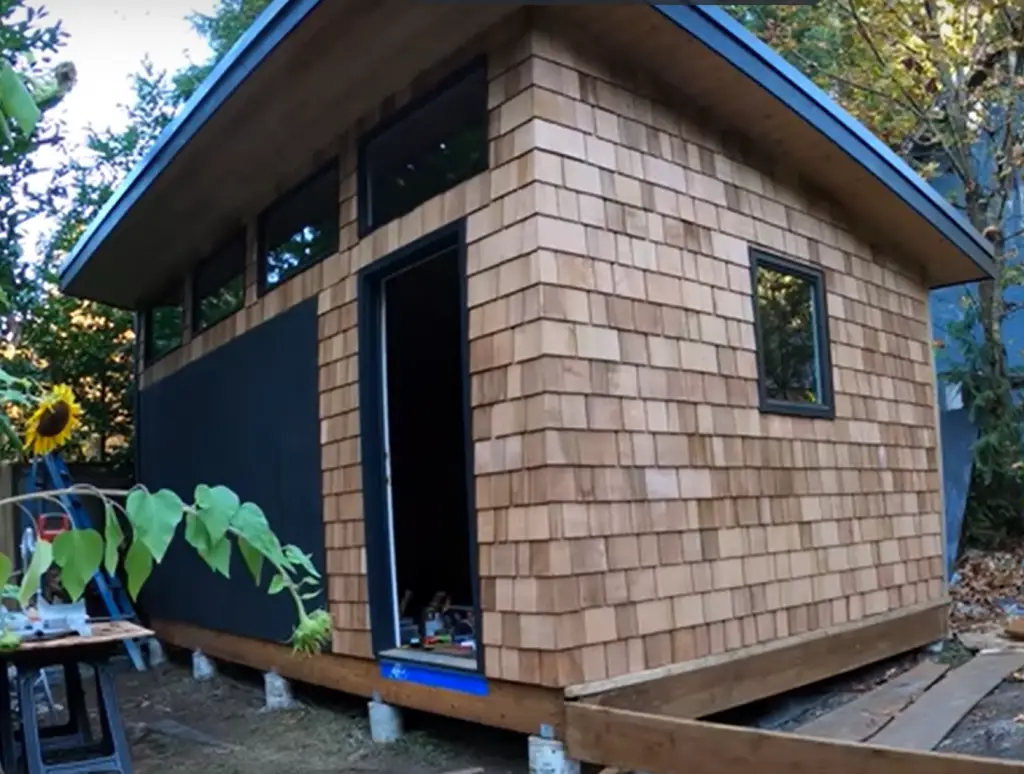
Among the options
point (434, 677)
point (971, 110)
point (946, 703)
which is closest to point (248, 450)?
point (434, 677)

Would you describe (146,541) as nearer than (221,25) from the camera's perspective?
Yes

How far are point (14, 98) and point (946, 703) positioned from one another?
5.04 meters

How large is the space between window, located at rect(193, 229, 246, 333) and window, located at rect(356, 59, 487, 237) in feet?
6.02

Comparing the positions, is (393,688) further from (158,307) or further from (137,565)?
(158,307)

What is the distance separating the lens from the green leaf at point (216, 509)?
3.41 feet

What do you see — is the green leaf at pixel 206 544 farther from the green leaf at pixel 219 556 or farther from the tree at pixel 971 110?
the tree at pixel 971 110

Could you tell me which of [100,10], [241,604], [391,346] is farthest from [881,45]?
[100,10]

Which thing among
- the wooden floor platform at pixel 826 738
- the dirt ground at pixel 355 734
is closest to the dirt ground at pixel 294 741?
the dirt ground at pixel 355 734

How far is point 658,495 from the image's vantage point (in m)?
4.33

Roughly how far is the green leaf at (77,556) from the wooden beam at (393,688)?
304 centimetres

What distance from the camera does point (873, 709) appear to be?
16.1 feet

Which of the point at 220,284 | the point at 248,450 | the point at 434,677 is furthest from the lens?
the point at 220,284

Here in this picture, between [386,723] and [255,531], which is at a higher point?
[255,531]

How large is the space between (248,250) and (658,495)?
3.50 metres
